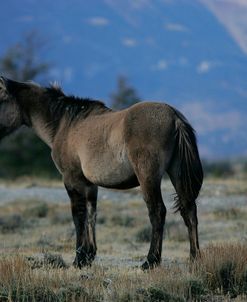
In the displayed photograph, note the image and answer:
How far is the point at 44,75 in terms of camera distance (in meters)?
48.0

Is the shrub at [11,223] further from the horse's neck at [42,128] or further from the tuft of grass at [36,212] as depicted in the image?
the horse's neck at [42,128]

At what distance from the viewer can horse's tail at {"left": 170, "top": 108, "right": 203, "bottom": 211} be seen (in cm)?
1035

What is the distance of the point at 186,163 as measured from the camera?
10391mm

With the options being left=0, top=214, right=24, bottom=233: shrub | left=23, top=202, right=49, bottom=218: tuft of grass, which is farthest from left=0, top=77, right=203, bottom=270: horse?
left=23, top=202, right=49, bottom=218: tuft of grass

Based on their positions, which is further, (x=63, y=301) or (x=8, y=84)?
(x=8, y=84)

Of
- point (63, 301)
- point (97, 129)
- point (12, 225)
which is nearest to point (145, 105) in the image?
point (97, 129)

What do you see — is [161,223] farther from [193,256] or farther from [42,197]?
[42,197]

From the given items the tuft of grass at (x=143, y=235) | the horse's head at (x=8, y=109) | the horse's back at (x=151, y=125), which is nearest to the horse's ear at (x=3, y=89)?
the horse's head at (x=8, y=109)

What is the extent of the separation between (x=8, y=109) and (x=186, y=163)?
3190mm

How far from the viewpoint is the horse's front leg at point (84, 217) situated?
37.5 feet

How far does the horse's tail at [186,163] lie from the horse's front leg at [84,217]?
1560 millimetres

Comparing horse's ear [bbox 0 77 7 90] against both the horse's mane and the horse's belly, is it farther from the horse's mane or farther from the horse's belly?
the horse's belly

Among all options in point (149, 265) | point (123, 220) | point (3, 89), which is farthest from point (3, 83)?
point (123, 220)

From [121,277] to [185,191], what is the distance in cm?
169
